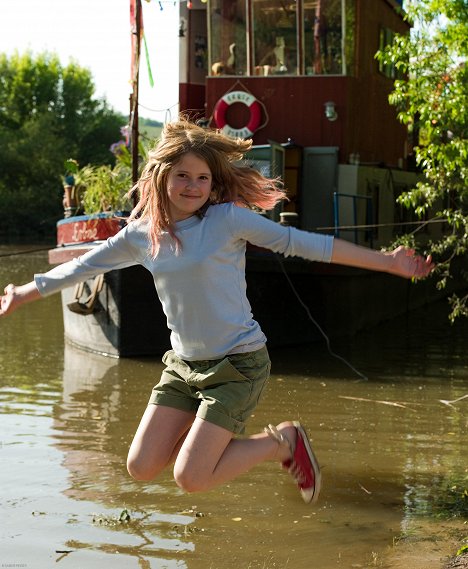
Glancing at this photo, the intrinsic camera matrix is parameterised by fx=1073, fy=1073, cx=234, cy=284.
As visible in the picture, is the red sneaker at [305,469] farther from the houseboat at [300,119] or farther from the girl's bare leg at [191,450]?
the houseboat at [300,119]

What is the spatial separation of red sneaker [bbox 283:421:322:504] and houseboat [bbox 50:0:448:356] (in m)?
7.50

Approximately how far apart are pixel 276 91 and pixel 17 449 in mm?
8119

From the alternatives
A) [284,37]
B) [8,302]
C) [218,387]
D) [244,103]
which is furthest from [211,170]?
[284,37]

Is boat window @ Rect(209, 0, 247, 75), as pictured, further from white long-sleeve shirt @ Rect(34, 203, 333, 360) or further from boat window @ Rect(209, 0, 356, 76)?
white long-sleeve shirt @ Rect(34, 203, 333, 360)

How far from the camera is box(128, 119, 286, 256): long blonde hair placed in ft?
15.1

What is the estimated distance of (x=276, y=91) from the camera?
46.5ft

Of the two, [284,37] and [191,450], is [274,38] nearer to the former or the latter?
[284,37]

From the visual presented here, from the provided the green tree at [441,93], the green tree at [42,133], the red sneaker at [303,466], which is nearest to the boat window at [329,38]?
the green tree at [441,93]

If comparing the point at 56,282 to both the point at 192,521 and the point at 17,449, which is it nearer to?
the point at 192,521

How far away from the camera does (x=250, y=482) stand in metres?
6.32

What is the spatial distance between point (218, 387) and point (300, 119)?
32.9ft

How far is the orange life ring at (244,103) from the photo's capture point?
1413 cm

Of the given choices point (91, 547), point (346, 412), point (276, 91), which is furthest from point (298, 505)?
Answer: point (276, 91)

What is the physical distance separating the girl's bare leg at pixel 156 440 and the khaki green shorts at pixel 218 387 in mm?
40
